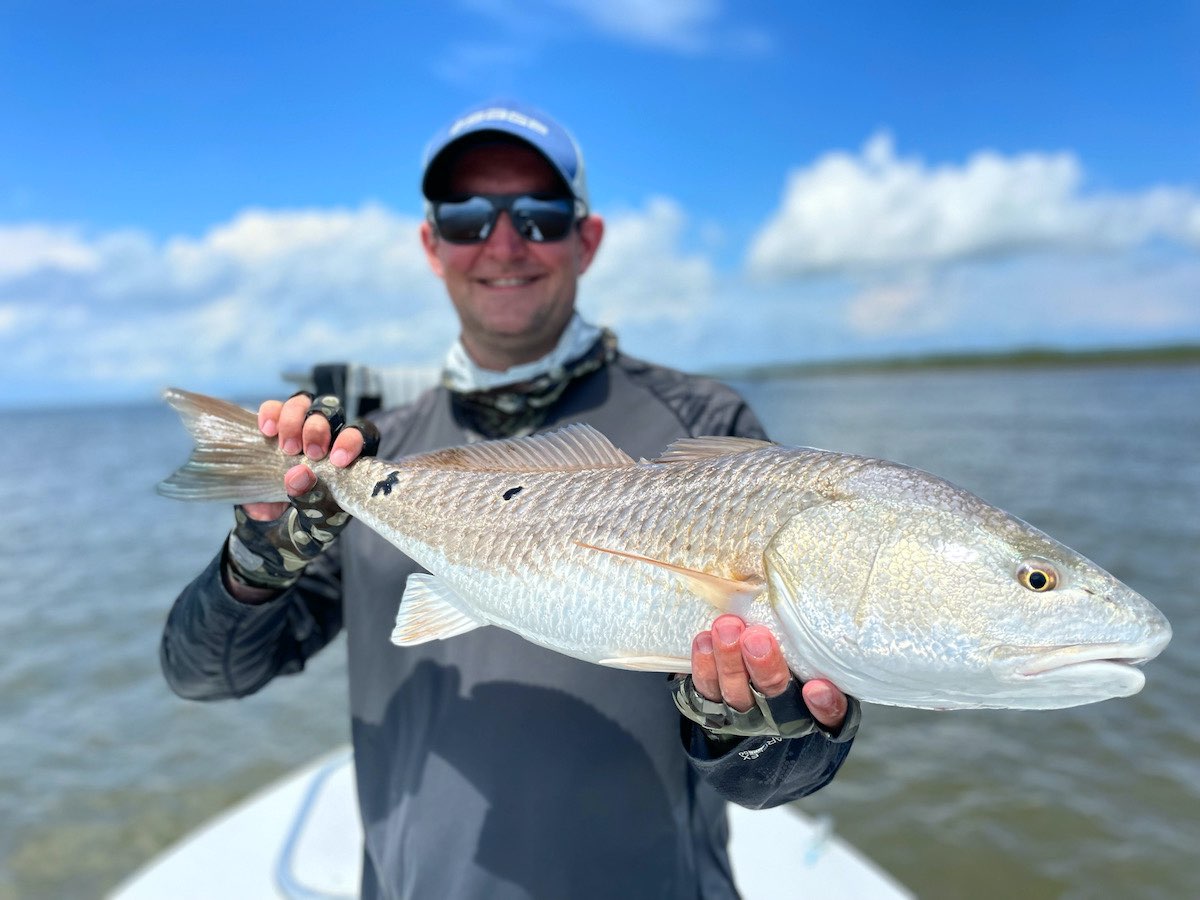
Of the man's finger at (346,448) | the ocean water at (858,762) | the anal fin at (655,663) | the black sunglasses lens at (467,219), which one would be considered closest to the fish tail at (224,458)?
the man's finger at (346,448)

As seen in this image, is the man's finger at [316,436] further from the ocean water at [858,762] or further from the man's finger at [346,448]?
the ocean water at [858,762]

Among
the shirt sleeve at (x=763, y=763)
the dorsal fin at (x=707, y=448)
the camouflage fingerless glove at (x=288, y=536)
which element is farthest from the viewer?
the camouflage fingerless glove at (x=288, y=536)

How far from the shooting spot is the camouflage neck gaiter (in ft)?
10.3

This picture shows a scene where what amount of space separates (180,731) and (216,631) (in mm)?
6857

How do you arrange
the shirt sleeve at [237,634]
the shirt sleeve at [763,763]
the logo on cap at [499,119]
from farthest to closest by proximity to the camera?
1. the logo on cap at [499,119]
2. the shirt sleeve at [237,634]
3. the shirt sleeve at [763,763]

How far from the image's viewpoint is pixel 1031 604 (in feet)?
Answer: 5.46

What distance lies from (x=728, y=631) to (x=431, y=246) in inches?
99.2

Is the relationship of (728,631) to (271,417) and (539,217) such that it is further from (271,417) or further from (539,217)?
(539,217)

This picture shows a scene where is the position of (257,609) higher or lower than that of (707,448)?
lower

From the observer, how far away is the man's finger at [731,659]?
175cm

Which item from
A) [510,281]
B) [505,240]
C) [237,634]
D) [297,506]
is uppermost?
[505,240]

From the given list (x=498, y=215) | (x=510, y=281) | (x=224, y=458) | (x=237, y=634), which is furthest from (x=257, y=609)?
(x=498, y=215)

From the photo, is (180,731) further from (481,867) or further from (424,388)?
(481,867)

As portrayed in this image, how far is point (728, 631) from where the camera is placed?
1767 millimetres
